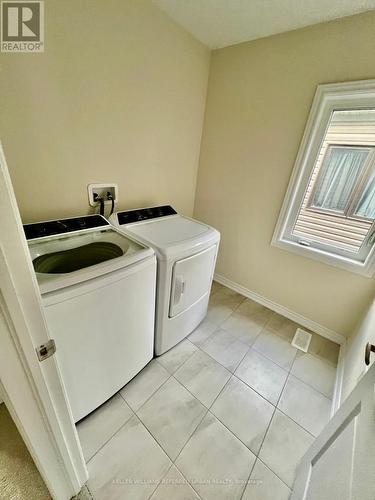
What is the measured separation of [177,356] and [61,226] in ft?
4.26

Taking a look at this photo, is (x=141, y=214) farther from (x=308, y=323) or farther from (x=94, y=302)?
(x=308, y=323)

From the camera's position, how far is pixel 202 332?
73.1 inches

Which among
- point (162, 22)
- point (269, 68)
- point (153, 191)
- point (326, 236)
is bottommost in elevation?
point (326, 236)

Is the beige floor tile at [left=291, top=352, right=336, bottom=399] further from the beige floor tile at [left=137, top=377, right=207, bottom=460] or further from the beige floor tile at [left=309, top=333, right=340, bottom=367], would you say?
the beige floor tile at [left=137, top=377, right=207, bottom=460]

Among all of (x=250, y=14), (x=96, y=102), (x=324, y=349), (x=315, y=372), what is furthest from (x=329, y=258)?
(x=96, y=102)

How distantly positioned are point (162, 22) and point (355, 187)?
78.2 inches

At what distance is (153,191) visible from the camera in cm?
195

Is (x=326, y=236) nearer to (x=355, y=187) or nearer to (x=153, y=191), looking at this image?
(x=355, y=187)

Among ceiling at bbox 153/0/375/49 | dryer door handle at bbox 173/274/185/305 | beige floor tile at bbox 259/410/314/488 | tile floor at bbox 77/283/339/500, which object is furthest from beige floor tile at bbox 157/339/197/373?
ceiling at bbox 153/0/375/49

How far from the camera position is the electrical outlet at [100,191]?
150 cm

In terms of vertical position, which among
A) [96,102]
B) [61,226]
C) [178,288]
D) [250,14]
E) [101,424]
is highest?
[250,14]

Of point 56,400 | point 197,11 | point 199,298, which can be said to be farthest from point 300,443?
point 197,11

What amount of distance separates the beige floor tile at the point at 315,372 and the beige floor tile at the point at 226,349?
1.39 ft

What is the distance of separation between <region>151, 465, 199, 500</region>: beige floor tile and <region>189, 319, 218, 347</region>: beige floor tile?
2.65ft
